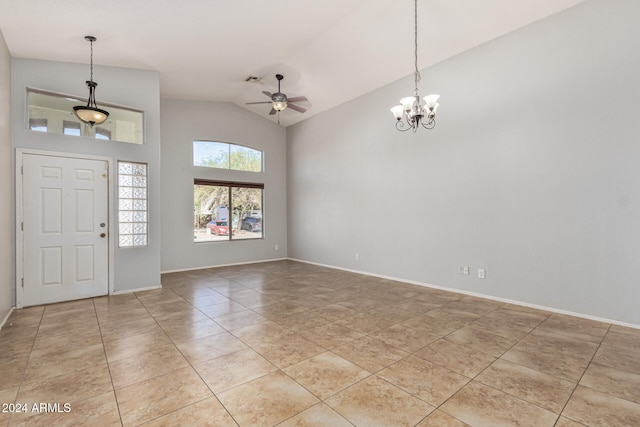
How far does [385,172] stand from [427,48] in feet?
7.27

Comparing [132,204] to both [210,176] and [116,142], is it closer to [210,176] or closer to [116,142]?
[116,142]

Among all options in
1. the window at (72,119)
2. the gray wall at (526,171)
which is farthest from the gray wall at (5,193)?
the gray wall at (526,171)

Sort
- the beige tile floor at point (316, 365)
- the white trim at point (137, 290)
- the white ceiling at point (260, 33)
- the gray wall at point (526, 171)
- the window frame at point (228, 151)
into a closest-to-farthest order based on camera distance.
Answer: the beige tile floor at point (316, 365), the gray wall at point (526, 171), the white ceiling at point (260, 33), the white trim at point (137, 290), the window frame at point (228, 151)

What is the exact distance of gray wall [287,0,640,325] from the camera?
3.42 metres

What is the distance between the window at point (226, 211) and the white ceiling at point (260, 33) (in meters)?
2.58

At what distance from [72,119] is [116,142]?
624mm

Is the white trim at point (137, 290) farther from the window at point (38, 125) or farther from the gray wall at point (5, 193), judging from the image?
the window at point (38, 125)

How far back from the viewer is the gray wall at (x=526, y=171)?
3.42 meters

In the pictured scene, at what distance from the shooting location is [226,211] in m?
7.64

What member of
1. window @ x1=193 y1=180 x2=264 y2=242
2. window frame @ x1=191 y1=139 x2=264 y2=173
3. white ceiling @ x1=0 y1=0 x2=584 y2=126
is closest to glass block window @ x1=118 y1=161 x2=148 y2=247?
white ceiling @ x1=0 y1=0 x2=584 y2=126

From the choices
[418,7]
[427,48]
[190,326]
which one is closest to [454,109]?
[427,48]

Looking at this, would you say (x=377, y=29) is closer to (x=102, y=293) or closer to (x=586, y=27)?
(x=586, y=27)

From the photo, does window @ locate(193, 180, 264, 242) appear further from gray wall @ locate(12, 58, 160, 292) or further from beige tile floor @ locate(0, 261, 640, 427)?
beige tile floor @ locate(0, 261, 640, 427)

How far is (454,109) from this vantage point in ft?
15.8
